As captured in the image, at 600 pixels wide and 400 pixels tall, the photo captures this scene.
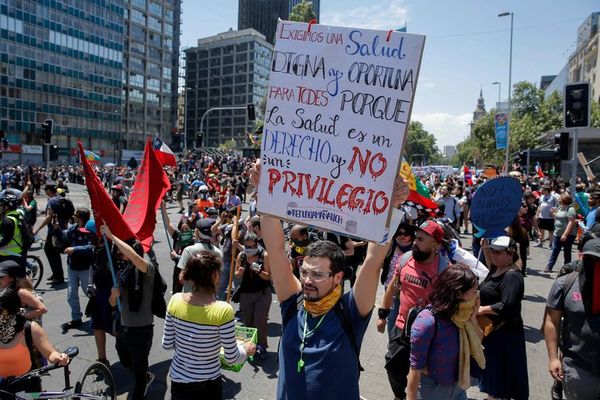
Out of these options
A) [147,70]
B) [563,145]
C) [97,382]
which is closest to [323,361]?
[97,382]

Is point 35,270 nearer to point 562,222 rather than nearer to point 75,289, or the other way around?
point 75,289

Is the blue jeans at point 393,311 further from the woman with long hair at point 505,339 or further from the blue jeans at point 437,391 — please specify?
the blue jeans at point 437,391

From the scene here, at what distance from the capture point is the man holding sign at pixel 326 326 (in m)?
2.34

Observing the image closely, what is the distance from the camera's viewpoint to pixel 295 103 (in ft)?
8.67

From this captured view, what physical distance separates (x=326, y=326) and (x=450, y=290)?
39.8 inches

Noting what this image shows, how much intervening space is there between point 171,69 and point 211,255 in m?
92.8

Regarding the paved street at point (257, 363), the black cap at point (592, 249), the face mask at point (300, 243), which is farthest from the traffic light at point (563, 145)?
the black cap at point (592, 249)

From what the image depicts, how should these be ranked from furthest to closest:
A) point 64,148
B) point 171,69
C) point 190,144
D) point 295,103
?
point 190,144, point 171,69, point 64,148, point 295,103

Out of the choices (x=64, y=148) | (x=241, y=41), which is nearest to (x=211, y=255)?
(x=64, y=148)

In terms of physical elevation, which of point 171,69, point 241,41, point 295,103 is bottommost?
point 295,103

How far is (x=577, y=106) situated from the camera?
31.4 feet

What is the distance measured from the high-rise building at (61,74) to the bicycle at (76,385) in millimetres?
65884

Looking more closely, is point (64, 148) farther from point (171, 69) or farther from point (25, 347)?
point (25, 347)

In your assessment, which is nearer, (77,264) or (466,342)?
(466,342)
